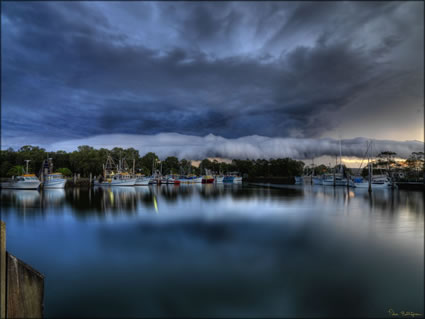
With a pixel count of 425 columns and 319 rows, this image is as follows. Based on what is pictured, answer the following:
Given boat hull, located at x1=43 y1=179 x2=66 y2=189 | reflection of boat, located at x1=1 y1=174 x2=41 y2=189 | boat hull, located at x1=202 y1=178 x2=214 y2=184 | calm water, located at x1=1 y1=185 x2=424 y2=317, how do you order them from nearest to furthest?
calm water, located at x1=1 y1=185 x2=424 y2=317 < reflection of boat, located at x1=1 y1=174 x2=41 y2=189 < boat hull, located at x1=43 y1=179 x2=66 y2=189 < boat hull, located at x1=202 y1=178 x2=214 y2=184

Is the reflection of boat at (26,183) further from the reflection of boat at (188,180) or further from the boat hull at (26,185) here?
the reflection of boat at (188,180)

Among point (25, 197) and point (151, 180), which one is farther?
point (151, 180)

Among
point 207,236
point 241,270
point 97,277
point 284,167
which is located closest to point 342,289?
point 241,270

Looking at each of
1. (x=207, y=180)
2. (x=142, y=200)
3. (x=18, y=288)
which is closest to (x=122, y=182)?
(x=142, y=200)

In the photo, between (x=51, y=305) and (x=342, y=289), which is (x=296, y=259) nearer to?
(x=342, y=289)

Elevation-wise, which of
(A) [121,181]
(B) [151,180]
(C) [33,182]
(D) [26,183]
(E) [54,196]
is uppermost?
(C) [33,182]

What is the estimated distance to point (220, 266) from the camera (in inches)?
574

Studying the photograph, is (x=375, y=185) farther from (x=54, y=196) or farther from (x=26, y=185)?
(x=26, y=185)

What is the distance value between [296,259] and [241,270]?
4331 millimetres

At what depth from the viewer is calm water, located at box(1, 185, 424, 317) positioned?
1034 cm

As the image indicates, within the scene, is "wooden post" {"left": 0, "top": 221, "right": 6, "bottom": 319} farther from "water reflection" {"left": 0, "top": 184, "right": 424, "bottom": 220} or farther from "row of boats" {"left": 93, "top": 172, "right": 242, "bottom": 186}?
"row of boats" {"left": 93, "top": 172, "right": 242, "bottom": 186}

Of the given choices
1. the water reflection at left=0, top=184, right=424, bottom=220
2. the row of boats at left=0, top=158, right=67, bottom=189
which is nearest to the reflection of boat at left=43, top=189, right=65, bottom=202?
the water reflection at left=0, top=184, right=424, bottom=220

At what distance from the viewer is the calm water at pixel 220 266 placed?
33.9 ft

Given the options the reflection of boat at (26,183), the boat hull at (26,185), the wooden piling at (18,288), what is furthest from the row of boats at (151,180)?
the wooden piling at (18,288)
